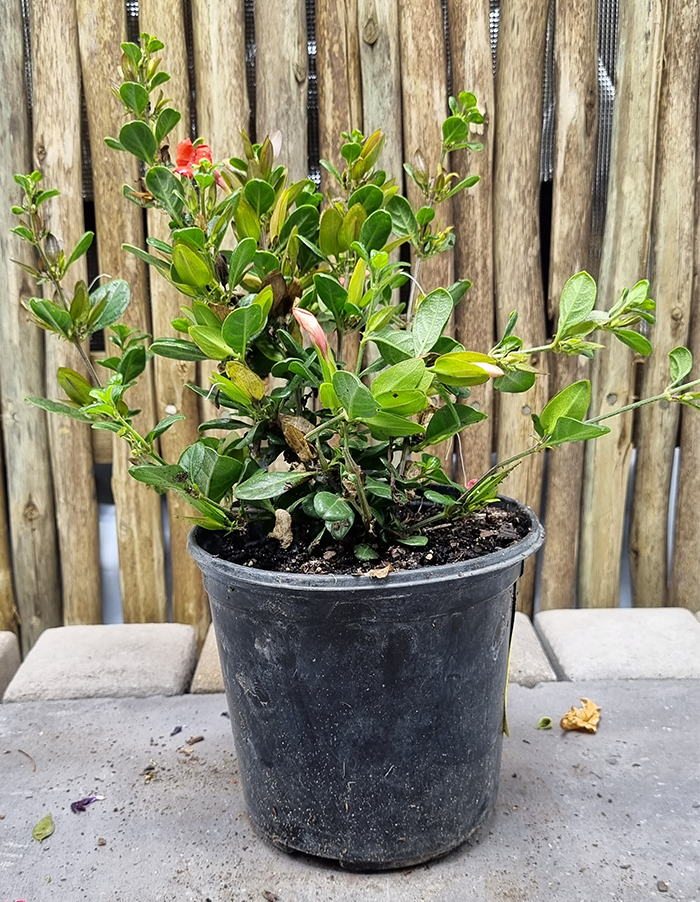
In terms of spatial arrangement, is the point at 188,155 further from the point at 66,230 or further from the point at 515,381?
the point at 66,230

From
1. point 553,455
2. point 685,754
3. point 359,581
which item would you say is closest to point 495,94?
point 553,455

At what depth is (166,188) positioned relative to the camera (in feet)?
2.90

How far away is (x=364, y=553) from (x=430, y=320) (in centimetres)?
28

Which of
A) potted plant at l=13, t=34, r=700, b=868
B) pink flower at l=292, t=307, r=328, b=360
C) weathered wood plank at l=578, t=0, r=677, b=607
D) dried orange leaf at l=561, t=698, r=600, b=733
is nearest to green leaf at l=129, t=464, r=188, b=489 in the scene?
potted plant at l=13, t=34, r=700, b=868

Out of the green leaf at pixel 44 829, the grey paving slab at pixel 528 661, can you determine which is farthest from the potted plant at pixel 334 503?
the grey paving slab at pixel 528 661

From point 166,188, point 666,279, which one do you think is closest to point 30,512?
point 166,188

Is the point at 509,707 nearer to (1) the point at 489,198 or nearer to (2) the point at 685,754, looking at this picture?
(2) the point at 685,754

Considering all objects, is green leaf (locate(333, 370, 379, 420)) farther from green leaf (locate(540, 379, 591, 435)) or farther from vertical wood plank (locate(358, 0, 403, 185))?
vertical wood plank (locate(358, 0, 403, 185))

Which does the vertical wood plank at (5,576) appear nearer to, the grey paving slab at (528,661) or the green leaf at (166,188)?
the green leaf at (166,188)

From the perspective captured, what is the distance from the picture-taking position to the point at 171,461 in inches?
64.1

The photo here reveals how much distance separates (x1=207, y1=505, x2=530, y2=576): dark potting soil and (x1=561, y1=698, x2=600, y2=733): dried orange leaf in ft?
1.40

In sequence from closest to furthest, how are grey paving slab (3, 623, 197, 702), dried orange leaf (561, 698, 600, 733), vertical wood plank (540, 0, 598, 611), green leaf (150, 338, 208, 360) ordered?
1. green leaf (150, 338, 208, 360)
2. dried orange leaf (561, 698, 600, 733)
3. grey paving slab (3, 623, 197, 702)
4. vertical wood plank (540, 0, 598, 611)

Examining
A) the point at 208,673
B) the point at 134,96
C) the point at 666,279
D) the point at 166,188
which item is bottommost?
the point at 208,673

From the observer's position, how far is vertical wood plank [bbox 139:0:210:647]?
1.48 m
